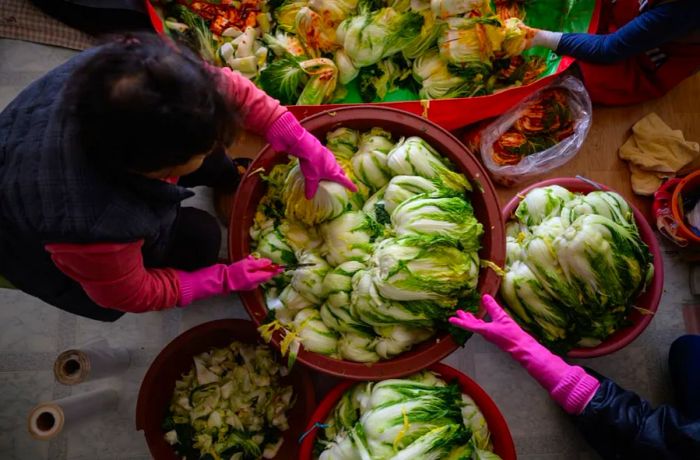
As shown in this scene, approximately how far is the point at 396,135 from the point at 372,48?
1.28 feet

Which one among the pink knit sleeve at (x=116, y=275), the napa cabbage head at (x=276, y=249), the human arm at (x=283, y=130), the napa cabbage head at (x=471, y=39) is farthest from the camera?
the napa cabbage head at (x=471, y=39)

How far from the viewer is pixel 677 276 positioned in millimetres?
1942

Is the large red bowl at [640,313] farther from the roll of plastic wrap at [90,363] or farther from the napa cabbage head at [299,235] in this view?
the roll of plastic wrap at [90,363]

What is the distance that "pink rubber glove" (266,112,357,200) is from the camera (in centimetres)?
137

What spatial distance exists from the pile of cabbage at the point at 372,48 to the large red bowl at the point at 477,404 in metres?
0.96

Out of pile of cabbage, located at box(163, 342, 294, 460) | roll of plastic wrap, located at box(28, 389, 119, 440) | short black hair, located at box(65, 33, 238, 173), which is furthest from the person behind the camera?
pile of cabbage, located at box(163, 342, 294, 460)

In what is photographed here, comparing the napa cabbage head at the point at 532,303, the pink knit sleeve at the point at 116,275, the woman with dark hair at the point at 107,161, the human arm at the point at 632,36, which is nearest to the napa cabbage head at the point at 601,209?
the napa cabbage head at the point at 532,303

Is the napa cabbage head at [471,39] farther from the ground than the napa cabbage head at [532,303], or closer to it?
farther from the ground

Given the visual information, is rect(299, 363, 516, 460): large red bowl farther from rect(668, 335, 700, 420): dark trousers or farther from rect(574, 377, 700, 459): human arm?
Answer: rect(668, 335, 700, 420): dark trousers

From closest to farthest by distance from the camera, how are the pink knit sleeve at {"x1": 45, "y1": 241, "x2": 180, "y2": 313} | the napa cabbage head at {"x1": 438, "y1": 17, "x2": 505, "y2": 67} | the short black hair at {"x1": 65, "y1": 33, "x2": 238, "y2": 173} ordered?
1. the short black hair at {"x1": 65, "y1": 33, "x2": 238, "y2": 173}
2. the pink knit sleeve at {"x1": 45, "y1": 241, "x2": 180, "y2": 313}
3. the napa cabbage head at {"x1": 438, "y1": 17, "x2": 505, "y2": 67}

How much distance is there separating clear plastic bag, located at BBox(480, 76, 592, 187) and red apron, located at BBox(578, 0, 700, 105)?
101mm

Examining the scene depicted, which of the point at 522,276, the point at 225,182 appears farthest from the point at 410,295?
the point at 225,182

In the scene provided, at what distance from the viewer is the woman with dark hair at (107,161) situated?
0.84m

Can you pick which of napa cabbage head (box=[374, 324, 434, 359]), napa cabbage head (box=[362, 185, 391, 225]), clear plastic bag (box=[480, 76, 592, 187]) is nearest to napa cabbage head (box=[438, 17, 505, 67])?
clear plastic bag (box=[480, 76, 592, 187])
